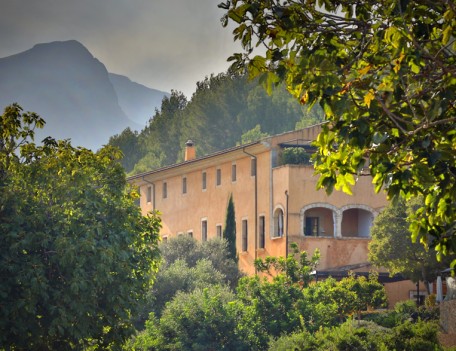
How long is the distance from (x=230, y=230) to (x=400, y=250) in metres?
15.3

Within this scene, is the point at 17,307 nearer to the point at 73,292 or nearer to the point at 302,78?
the point at 73,292

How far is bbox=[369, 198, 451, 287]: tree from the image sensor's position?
49250 mm

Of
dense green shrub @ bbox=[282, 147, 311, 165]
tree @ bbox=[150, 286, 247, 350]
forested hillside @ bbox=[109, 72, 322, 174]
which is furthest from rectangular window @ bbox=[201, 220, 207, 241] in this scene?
forested hillside @ bbox=[109, 72, 322, 174]

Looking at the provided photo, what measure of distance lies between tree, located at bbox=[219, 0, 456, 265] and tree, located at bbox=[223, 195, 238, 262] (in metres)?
48.8

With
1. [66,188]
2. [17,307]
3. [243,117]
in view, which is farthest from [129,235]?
[243,117]

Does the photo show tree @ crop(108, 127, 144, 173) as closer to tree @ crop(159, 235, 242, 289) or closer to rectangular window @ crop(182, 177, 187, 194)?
rectangular window @ crop(182, 177, 187, 194)

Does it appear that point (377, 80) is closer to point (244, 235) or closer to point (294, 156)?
point (294, 156)

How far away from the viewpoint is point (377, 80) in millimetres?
13281

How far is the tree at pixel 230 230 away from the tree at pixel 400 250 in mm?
11975

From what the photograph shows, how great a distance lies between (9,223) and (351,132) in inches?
585

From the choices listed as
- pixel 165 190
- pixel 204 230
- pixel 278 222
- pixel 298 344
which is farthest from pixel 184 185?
pixel 298 344

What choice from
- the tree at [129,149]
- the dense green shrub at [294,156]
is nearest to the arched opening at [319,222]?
the dense green shrub at [294,156]

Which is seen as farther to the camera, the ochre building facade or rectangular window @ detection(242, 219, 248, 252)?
rectangular window @ detection(242, 219, 248, 252)

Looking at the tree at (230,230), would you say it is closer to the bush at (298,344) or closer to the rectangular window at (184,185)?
the rectangular window at (184,185)
